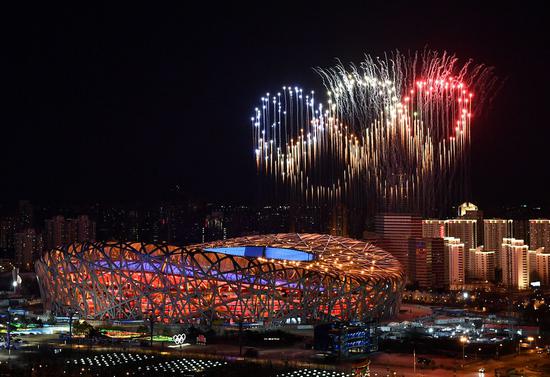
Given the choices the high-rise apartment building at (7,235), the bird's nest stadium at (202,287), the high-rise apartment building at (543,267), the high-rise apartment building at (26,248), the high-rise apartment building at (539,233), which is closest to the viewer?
the bird's nest stadium at (202,287)

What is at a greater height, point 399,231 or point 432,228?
point 432,228

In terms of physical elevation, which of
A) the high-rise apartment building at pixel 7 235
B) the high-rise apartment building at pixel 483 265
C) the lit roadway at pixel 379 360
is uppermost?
the high-rise apartment building at pixel 7 235

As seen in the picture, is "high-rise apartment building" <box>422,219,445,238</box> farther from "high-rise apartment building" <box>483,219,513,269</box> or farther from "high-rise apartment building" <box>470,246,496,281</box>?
"high-rise apartment building" <box>470,246,496,281</box>

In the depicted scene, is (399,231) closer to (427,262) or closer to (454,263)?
(427,262)

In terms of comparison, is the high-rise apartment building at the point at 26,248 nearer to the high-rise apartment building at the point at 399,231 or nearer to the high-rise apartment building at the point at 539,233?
the high-rise apartment building at the point at 399,231

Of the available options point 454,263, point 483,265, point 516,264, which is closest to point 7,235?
point 454,263

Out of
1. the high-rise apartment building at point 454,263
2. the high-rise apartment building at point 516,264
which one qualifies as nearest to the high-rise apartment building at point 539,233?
the high-rise apartment building at point 516,264

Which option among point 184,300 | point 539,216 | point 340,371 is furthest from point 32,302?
→ point 539,216

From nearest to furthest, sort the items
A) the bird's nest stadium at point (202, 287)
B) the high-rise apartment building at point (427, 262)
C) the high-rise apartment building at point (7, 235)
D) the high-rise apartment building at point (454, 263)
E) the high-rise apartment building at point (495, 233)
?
the bird's nest stadium at point (202, 287)
the high-rise apartment building at point (427, 262)
the high-rise apartment building at point (454, 263)
the high-rise apartment building at point (495, 233)
the high-rise apartment building at point (7, 235)
